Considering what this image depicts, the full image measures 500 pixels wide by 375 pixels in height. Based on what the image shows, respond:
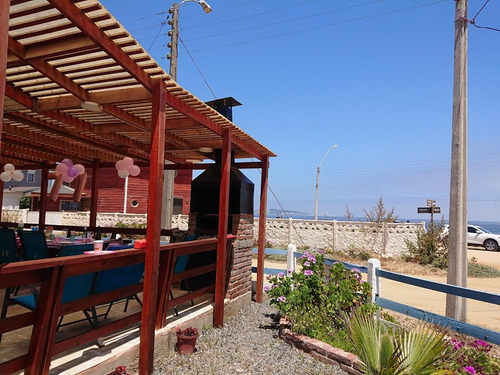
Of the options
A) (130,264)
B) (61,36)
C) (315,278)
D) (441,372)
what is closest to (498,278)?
(315,278)

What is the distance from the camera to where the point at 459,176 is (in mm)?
5988

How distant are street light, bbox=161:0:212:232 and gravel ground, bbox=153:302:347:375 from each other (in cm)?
670

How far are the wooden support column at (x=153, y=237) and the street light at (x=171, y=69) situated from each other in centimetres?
751

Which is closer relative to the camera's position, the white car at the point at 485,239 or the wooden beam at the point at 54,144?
the wooden beam at the point at 54,144

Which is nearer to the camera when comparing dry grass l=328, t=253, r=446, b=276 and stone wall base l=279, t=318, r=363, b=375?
stone wall base l=279, t=318, r=363, b=375

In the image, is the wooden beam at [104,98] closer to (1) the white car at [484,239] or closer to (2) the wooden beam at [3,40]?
(2) the wooden beam at [3,40]

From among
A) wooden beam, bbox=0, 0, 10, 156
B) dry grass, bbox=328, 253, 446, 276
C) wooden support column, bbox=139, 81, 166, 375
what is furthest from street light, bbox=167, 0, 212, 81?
dry grass, bbox=328, 253, 446, 276

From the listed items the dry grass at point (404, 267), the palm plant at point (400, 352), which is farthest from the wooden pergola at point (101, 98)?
the dry grass at point (404, 267)

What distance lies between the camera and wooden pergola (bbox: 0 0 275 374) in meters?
2.55

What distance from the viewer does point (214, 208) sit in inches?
248

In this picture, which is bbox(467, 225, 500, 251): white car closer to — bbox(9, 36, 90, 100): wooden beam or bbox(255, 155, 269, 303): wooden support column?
bbox(255, 155, 269, 303): wooden support column

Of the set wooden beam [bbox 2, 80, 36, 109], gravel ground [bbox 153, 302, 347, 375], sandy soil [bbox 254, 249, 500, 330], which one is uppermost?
wooden beam [bbox 2, 80, 36, 109]

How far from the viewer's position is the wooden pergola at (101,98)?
255cm

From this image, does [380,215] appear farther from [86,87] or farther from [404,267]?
[86,87]
